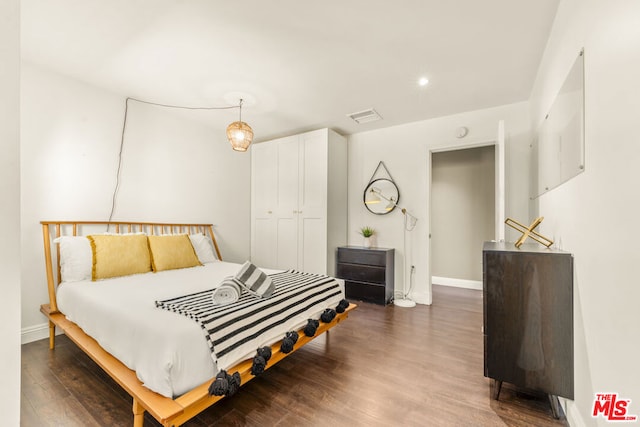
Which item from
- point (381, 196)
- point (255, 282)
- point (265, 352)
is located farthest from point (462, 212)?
point (265, 352)

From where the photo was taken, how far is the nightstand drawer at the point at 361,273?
382 cm

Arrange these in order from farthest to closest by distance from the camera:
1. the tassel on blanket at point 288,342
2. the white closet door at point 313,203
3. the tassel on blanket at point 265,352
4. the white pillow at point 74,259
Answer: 1. the white closet door at point 313,203
2. the white pillow at point 74,259
3. the tassel on blanket at point 288,342
4. the tassel on blanket at point 265,352

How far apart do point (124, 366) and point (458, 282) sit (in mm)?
4914

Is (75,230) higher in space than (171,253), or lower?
higher

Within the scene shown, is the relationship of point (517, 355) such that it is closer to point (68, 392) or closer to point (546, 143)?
point (546, 143)

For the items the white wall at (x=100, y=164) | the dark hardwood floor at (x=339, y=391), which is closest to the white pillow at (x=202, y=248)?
the white wall at (x=100, y=164)

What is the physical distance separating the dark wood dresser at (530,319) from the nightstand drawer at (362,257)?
208cm

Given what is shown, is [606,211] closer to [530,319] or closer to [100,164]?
[530,319]

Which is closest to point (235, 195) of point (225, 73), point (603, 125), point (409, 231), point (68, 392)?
point (225, 73)

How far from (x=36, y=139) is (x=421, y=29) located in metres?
3.60

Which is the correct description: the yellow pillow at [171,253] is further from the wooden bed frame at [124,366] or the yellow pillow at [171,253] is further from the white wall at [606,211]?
the white wall at [606,211]

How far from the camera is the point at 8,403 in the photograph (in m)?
0.68

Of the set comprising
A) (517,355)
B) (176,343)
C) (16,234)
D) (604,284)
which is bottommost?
(517,355)

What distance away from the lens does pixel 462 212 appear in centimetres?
497
